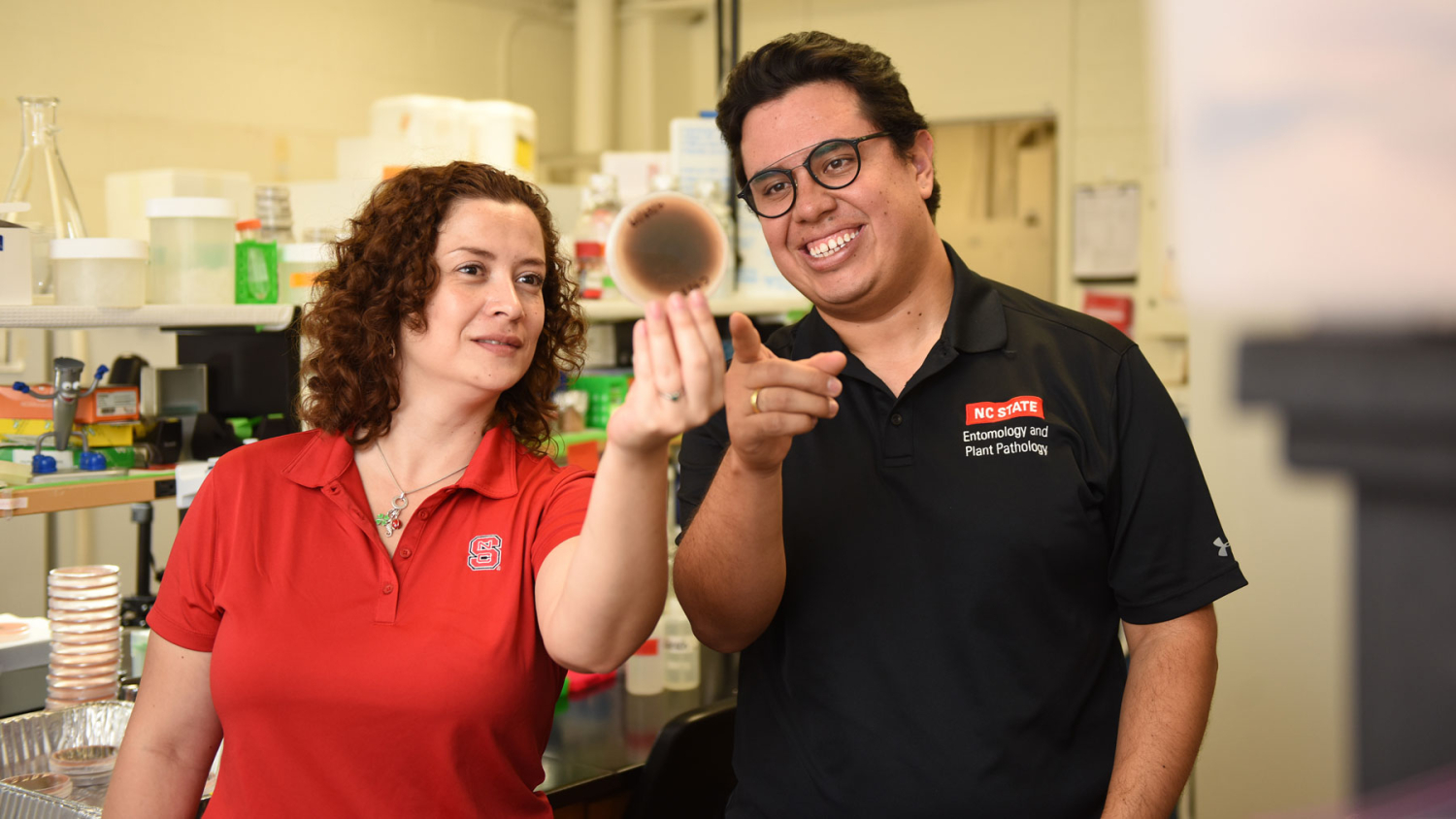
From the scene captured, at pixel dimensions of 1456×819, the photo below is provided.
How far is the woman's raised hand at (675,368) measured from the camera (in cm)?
92

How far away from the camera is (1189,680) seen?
1.26m

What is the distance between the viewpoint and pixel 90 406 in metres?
2.03

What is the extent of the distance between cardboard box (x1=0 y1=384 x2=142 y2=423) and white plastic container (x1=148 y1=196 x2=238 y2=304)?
7.0 inches

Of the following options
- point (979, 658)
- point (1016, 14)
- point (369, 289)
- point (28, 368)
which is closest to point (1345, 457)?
point (979, 658)

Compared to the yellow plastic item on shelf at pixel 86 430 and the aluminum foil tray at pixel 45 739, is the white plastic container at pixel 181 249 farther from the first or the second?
the aluminum foil tray at pixel 45 739

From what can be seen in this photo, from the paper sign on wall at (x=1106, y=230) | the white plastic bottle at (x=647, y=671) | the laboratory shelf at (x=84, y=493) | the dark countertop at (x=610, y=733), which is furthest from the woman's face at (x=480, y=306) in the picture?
the paper sign on wall at (x=1106, y=230)

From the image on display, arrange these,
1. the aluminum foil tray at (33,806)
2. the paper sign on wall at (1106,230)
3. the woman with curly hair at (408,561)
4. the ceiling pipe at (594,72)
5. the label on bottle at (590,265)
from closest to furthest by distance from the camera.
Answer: the woman with curly hair at (408,561)
the aluminum foil tray at (33,806)
the label on bottle at (590,265)
the paper sign on wall at (1106,230)
the ceiling pipe at (594,72)

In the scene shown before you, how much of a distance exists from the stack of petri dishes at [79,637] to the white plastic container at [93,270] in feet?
1.47

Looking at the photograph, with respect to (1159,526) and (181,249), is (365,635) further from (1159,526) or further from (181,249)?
(181,249)

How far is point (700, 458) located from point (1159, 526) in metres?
0.52

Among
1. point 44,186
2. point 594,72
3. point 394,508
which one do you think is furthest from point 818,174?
point 594,72

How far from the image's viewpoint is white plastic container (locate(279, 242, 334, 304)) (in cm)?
218

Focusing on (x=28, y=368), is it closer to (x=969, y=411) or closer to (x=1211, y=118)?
(x=969, y=411)

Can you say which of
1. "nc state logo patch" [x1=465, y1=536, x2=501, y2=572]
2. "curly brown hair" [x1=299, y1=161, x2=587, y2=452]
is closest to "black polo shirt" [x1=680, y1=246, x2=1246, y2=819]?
"nc state logo patch" [x1=465, y1=536, x2=501, y2=572]
